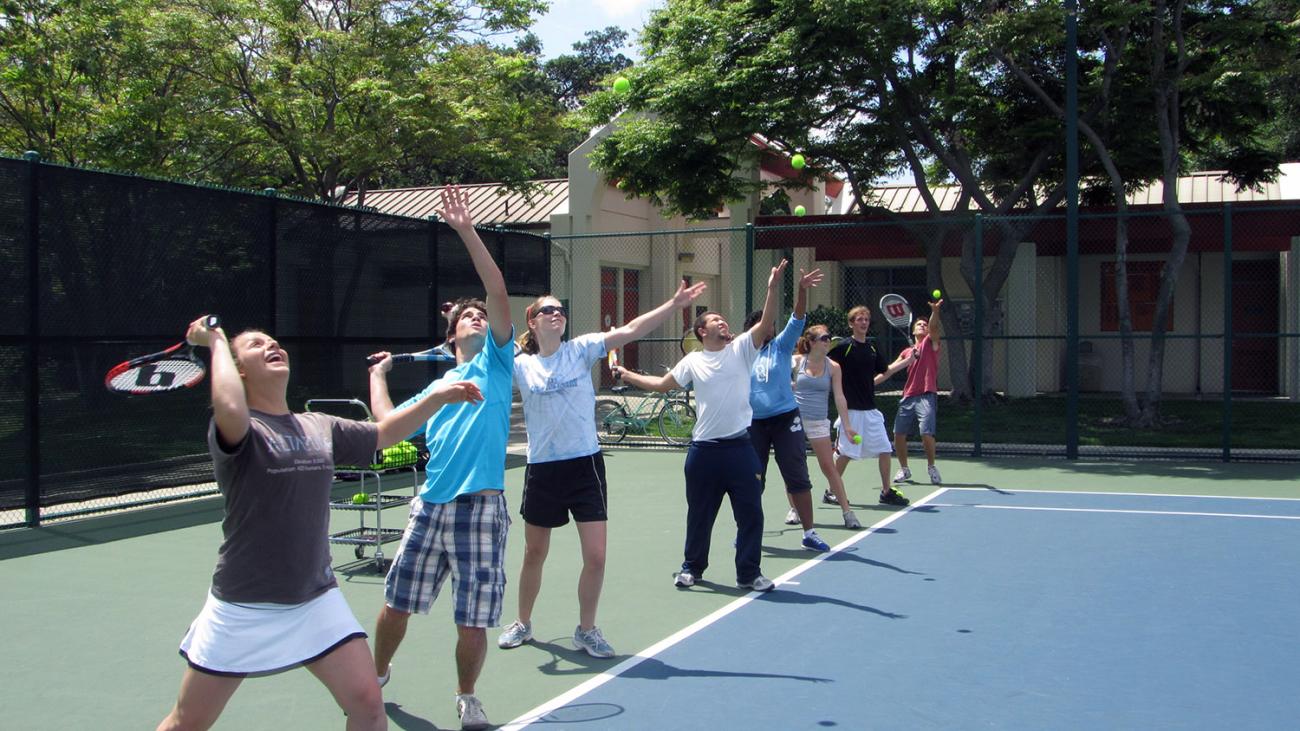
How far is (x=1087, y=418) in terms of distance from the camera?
68.4ft

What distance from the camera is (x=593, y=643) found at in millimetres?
6055

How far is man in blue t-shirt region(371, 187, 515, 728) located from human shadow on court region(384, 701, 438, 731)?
0.15 metres

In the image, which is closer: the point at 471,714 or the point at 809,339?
the point at 471,714

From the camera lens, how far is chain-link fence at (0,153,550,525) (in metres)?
9.79

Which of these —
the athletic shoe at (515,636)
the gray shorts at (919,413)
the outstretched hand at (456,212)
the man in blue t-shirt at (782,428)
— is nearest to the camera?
the outstretched hand at (456,212)

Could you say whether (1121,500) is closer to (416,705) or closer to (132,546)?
(416,705)

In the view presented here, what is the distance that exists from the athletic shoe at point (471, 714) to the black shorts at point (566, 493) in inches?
52.0

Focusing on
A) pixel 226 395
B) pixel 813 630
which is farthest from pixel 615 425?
pixel 226 395

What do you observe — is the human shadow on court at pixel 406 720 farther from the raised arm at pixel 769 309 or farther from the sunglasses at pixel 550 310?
the raised arm at pixel 769 309

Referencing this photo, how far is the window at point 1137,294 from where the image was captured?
25.7 m

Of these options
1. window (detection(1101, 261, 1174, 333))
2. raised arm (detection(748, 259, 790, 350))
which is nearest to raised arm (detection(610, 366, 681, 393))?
raised arm (detection(748, 259, 790, 350))

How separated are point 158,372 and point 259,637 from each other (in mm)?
936

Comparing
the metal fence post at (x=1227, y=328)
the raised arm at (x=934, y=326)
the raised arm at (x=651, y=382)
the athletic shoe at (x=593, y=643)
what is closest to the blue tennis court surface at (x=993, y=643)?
the athletic shoe at (x=593, y=643)

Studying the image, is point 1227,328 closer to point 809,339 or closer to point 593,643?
point 809,339
